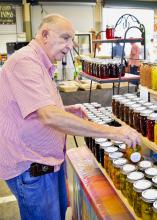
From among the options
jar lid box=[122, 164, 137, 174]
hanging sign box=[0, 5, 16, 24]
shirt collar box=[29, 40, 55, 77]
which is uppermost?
hanging sign box=[0, 5, 16, 24]

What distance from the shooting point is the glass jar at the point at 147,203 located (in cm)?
136

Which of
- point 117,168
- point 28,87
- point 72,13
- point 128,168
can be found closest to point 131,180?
point 128,168

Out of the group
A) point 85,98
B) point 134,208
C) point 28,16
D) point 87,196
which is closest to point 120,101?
point 87,196

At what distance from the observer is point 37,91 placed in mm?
1450

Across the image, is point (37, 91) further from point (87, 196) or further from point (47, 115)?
point (87, 196)

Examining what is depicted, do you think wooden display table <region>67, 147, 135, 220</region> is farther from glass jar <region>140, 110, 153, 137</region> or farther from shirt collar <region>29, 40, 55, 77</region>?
shirt collar <region>29, 40, 55, 77</region>

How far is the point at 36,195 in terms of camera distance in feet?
5.82

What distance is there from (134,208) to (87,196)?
0.69 meters

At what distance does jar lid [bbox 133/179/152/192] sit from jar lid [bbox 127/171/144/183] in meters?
0.03

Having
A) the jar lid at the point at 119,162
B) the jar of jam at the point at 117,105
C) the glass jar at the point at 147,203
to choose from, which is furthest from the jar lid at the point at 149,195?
the jar of jam at the point at 117,105

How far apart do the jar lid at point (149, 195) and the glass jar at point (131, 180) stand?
0.14m

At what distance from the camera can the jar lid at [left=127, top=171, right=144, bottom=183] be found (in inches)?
61.9

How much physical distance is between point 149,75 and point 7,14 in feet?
26.3

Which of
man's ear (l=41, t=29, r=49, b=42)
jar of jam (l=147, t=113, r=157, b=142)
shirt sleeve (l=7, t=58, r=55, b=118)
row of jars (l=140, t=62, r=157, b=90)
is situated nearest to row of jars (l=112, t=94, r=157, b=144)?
jar of jam (l=147, t=113, r=157, b=142)
